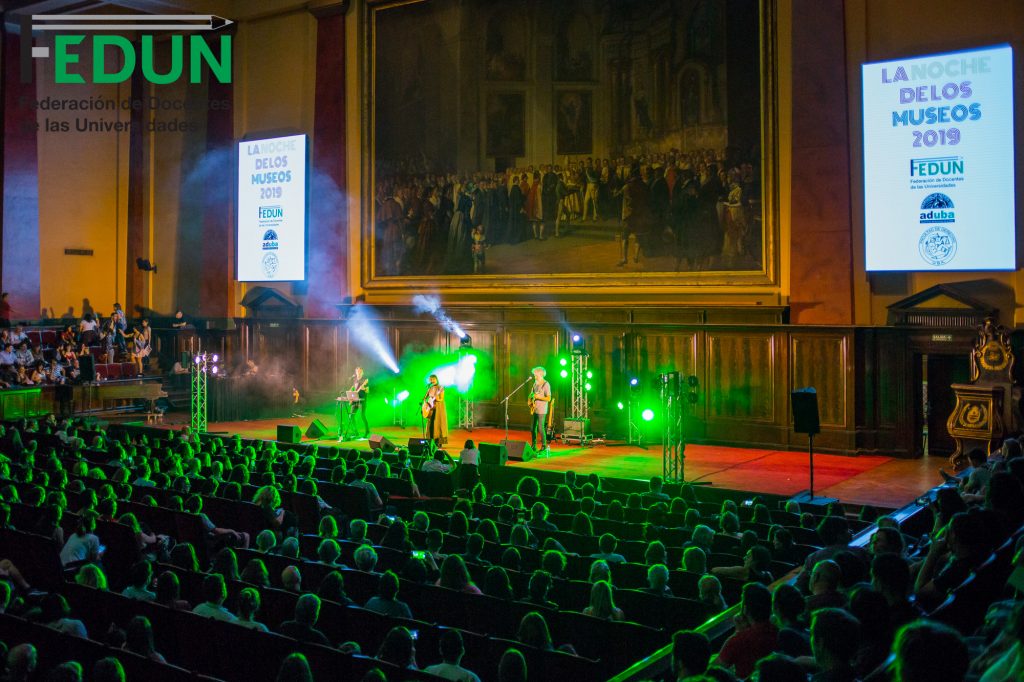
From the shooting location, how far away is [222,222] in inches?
1011

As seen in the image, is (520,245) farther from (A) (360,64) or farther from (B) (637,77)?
(A) (360,64)

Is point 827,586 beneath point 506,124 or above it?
beneath

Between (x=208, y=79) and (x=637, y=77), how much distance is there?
13.4 m

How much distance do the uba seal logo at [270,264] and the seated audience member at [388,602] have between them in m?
19.1

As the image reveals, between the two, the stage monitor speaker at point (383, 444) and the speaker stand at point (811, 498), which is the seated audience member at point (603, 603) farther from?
the stage monitor speaker at point (383, 444)

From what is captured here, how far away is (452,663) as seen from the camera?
5.39 m

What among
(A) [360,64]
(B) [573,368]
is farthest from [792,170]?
(A) [360,64]

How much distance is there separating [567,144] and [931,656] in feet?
59.5

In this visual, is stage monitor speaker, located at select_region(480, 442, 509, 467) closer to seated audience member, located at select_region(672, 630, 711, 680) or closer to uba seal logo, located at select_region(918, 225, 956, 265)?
uba seal logo, located at select_region(918, 225, 956, 265)

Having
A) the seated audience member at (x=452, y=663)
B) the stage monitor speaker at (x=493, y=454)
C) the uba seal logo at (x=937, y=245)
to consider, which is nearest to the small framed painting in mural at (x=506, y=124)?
the stage monitor speaker at (x=493, y=454)

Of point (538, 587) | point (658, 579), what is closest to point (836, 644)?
point (658, 579)

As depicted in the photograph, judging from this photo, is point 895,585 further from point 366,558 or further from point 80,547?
point 80,547

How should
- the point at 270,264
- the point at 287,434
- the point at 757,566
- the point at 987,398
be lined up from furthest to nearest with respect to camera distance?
the point at 270,264
the point at 287,434
the point at 987,398
the point at 757,566

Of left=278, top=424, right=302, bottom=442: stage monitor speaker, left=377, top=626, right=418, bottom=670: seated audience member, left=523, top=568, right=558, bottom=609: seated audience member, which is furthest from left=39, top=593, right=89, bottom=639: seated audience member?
left=278, top=424, right=302, bottom=442: stage monitor speaker
